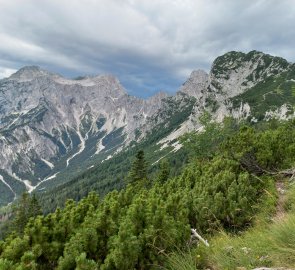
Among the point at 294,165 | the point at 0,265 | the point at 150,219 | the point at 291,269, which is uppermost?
the point at 0,265

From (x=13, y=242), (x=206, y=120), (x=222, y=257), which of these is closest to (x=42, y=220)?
(x=13, y=242)

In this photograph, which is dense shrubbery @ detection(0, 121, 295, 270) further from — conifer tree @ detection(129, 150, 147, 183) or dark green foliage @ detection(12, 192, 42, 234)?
dark green foliage @ detection(12, 192, 42, 234)

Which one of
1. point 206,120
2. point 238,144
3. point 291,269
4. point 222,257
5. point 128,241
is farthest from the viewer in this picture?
point 206,120

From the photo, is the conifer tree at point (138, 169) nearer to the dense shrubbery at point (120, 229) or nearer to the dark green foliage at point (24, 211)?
the dark green foliage at point (24, 211)

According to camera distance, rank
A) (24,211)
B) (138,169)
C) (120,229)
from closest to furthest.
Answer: (120,229)
(138,169)
(24,211)

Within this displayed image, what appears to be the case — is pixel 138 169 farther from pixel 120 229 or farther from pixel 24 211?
pixel 120 229

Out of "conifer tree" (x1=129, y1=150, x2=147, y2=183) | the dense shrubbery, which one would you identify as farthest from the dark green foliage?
the dense shrubbery

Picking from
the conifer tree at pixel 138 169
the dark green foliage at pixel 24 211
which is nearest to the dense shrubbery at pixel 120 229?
the conifer tree at pixel 138 169

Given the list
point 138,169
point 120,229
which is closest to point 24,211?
point 138,169

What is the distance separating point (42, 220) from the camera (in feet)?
44.5

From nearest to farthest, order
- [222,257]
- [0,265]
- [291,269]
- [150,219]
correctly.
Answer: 1. [291,269]
2. [0,265]
3. [222,257]
4. [150,219]

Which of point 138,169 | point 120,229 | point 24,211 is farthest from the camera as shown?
point 24,211

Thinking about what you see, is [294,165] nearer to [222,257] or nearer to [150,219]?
[150,219]

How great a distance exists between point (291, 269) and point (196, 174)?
69.0 feet
